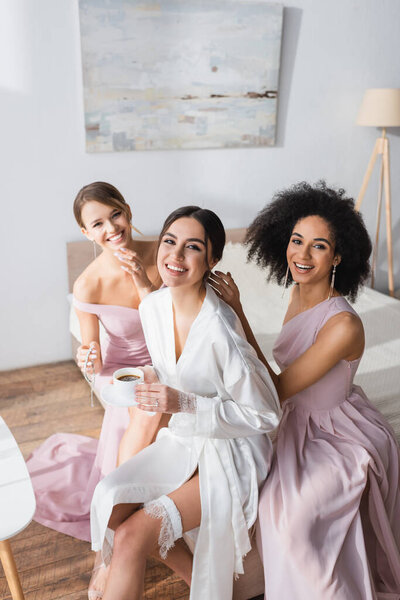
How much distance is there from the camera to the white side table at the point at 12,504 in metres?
1.38

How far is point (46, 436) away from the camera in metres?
2.58

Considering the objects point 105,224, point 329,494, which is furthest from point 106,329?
point 329,494

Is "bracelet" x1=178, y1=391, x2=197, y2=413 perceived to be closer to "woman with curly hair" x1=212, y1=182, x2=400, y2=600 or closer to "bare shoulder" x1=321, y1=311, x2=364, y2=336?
"woman with curly hair" x1=212, y1=182, x2=400, y2=600

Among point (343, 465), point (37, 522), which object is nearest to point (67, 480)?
point (37, 522)

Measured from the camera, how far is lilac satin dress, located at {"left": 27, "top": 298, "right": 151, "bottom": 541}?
6.68ft

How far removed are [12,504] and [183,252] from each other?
790mm

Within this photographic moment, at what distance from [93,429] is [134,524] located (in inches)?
49.6

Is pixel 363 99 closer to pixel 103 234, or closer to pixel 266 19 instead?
pixel 266 19

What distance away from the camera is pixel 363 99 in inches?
150

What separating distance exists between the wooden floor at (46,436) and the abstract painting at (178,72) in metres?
1.36

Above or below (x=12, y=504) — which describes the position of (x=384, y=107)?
above

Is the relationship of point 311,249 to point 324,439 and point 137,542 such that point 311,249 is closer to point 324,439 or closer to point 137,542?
point 324,439

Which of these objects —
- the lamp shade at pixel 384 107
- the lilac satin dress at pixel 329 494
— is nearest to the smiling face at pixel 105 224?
the lilac satin dress at pixel 329 494

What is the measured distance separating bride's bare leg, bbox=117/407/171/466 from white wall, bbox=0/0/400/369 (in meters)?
1.73
